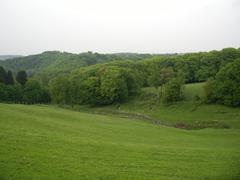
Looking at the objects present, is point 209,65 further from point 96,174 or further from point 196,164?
point 96,174

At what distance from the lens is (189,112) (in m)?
66.8

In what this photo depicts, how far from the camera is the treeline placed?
270 feet

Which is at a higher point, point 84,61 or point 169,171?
point 84,61

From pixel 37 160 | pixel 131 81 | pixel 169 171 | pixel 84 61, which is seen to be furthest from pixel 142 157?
pixel 84 61

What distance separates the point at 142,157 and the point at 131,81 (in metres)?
70.9

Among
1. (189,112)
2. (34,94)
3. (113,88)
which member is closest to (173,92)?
(189,112)

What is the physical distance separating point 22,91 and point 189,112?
193 ft

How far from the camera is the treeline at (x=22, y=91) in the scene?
8244 cm

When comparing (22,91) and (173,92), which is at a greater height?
(173,92)

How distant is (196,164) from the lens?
21.1 m

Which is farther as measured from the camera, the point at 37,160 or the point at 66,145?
the point at 66,145

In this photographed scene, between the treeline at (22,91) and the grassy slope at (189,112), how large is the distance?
2539 centimetres

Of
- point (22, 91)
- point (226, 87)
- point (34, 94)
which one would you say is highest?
point (226, 87)

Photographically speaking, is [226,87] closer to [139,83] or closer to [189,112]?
[189,112]
